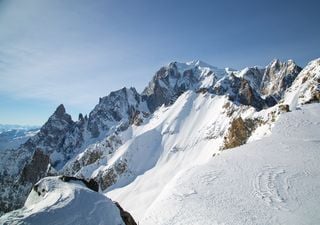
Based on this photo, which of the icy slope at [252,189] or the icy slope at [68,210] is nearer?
the icy slope at [68,210]

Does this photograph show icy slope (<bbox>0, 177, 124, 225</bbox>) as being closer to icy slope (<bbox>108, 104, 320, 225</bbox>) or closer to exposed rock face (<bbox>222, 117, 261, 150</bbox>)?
icy slope (<bbox>108, 104, 320, 225</bbox>)

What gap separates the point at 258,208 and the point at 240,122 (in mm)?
85138

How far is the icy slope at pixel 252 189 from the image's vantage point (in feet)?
68.8

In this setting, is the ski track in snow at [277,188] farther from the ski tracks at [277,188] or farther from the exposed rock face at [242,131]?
the exposed rock face at [242,131]

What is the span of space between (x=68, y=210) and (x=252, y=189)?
14.4 metres

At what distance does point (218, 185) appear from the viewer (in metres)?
26.4

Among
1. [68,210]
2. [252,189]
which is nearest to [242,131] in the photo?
[252,189]

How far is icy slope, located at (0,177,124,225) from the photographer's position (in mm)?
17997

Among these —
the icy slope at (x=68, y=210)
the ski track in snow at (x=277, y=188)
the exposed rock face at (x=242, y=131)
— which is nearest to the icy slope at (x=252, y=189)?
the ski track in snow at (x=277, y=188)

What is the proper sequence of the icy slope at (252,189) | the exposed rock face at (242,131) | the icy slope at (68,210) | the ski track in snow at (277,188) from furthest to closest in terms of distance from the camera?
the exposed rock face at (242,131) < the ski track in snow at (277,188) < the icy slope at (252,189) < the icy slope at (68,210)

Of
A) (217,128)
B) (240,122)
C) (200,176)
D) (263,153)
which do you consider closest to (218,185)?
(200,176)

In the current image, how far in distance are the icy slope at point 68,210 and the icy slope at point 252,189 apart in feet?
13.9

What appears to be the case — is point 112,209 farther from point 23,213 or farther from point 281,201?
point 281,201

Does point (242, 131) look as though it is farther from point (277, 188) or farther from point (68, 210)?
point (68, 210)
